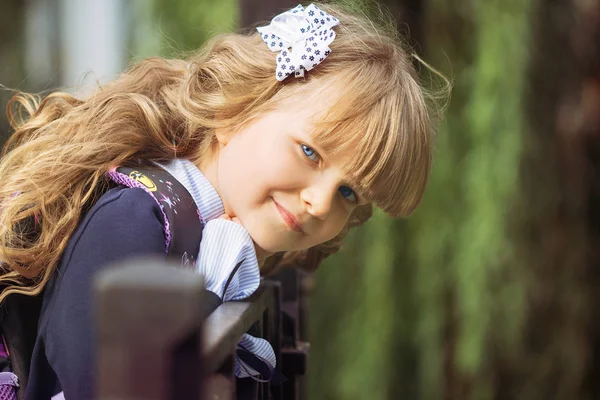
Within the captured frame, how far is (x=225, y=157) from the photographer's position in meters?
1.06

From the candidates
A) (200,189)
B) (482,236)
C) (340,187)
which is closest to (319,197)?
(340,187)

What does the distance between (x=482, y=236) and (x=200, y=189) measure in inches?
45.0

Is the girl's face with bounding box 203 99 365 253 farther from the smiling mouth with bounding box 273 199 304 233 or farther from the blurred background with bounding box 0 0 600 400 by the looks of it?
the blurred background with bounding box 0 0 600 400

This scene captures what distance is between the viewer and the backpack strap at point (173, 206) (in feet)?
3.07

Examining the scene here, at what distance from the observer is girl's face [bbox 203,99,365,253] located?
3.30ft

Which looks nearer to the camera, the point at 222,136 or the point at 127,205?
the point at 127,205

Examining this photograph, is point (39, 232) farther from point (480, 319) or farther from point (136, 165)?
point (480, 319)

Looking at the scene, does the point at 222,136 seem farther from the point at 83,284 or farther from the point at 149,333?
the point at 149,333

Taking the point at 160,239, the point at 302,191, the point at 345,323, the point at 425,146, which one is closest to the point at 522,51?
the point at 345,323

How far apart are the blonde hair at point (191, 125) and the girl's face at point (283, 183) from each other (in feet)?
0.08

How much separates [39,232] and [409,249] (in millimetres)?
1322

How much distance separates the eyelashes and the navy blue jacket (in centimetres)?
20

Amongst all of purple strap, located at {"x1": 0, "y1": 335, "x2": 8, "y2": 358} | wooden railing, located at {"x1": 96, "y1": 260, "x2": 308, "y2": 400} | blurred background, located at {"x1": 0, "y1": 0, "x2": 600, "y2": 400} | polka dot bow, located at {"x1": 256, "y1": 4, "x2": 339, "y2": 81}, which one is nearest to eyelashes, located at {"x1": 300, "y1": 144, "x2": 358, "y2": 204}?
polka dot bow, located at {"x1": 256, "y1": 4, "x2": 339, "y2": 81}

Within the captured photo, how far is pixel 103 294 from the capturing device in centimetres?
44
